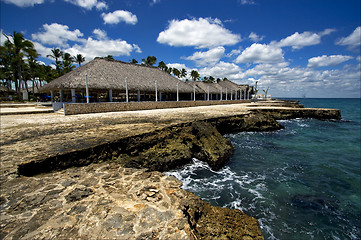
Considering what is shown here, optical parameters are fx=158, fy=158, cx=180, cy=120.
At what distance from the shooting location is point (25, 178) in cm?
346

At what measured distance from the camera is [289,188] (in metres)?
6.18

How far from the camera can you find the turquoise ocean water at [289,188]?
454cm

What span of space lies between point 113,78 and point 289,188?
19.8m

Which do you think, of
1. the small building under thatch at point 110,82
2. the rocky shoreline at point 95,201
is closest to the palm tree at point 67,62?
the small building under thatch at point 110,82

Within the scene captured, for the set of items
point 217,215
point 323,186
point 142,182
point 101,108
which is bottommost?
point 323,186

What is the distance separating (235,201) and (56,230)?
4950mm

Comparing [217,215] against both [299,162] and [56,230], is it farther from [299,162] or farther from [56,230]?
[299,162]

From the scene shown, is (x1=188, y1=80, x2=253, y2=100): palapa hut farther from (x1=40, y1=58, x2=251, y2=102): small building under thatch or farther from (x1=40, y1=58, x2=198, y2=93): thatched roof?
(x1=40, y1=58, x2=198, y2=93): thatched roof

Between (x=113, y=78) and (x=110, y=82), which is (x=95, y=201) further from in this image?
(x=113, y=78)

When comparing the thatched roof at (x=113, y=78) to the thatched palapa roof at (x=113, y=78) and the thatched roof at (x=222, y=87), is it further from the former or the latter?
the thatched roof at (x=222, y=87)

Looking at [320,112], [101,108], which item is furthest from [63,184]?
[320,112]

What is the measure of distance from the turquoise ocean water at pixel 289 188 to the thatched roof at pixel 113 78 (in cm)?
1500

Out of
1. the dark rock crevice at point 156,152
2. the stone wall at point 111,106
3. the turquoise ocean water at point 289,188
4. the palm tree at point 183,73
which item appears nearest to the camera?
the dark rock crevice at point 156,152

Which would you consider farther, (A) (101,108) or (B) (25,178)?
(A) (101,108)
